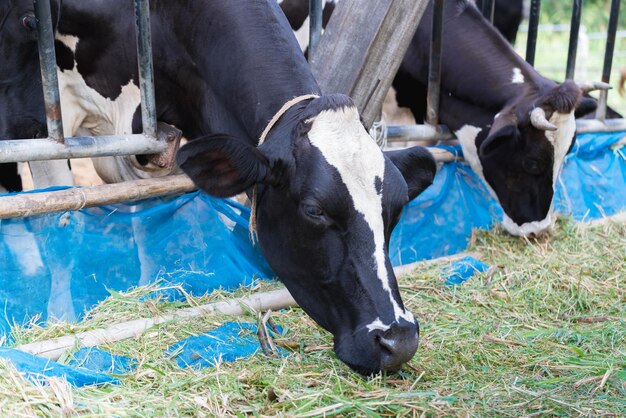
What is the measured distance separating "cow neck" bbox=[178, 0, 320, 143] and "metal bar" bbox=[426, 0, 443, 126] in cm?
159

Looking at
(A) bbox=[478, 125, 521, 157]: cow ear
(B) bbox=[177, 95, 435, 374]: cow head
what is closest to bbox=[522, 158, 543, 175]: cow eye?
(A) bbox=[478, 125, 521, 157]: cow ear

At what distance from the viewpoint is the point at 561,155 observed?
15.1 feet

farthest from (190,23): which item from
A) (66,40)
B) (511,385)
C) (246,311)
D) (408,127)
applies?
(511,385)

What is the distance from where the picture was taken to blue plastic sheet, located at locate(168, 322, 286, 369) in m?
2.69


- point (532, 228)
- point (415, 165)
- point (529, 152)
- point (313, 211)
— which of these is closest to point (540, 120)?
point (529, 152)

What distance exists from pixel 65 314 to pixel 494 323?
1.88m

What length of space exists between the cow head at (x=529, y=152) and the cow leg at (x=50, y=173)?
2.47 metres

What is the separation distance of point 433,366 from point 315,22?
1984 mm

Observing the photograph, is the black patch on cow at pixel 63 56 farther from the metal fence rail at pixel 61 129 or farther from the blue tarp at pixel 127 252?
the blue tarp at pixel 127 252

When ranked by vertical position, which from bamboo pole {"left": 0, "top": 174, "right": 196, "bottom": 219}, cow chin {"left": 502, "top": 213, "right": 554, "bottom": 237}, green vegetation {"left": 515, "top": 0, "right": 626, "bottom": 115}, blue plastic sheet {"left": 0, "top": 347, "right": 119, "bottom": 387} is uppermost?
bamboo pole {"left": 0, "top": 174, "right": 196, "bottom": 219}

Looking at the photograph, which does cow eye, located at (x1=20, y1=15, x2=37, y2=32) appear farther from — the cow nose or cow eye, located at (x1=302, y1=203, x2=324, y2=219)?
the cow nose

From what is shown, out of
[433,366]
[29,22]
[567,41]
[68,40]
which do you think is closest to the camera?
[433,366]

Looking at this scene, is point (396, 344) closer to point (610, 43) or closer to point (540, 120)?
point (540, 120)

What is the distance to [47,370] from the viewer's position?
2.45 m
